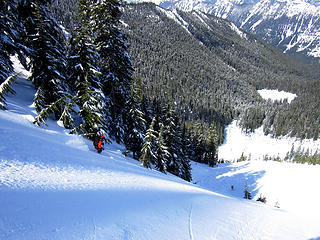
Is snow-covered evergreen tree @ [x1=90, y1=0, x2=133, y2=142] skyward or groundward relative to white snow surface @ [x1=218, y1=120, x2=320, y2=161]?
groundward

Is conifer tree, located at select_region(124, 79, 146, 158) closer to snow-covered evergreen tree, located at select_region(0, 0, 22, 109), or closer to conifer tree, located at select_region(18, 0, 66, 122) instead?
conifer tree, located at select_region(18, 0, 66, 122)

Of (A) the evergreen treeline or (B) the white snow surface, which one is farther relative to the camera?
(B) the white snow surface

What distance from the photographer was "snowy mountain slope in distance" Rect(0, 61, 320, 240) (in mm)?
2297

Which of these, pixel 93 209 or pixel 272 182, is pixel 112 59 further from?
pixel 272 182

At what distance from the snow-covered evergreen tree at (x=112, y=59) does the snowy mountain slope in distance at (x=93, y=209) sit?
1051cm

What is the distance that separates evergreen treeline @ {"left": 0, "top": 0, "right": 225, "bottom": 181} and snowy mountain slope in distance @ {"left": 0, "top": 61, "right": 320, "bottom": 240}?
5.10 metres

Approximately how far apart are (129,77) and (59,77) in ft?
20.5

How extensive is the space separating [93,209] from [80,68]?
11.3 meters

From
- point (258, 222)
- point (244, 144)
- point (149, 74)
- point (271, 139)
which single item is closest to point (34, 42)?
point (258, 222)

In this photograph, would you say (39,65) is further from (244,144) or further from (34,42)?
(244,144)

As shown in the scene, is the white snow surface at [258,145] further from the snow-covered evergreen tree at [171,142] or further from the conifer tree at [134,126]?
the conifer tree at [134,126]

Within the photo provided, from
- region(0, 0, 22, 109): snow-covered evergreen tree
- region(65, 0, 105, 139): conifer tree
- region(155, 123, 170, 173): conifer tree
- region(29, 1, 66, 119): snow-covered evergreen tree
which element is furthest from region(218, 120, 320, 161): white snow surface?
region(0, 0, 22, 109): snow-covered evergreen tree

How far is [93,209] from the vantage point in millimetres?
3035

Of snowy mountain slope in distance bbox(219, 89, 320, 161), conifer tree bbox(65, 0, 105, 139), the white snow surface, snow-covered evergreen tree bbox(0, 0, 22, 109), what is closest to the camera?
snow-covered evergreen tree bbox(0, 0, 22, 109)
